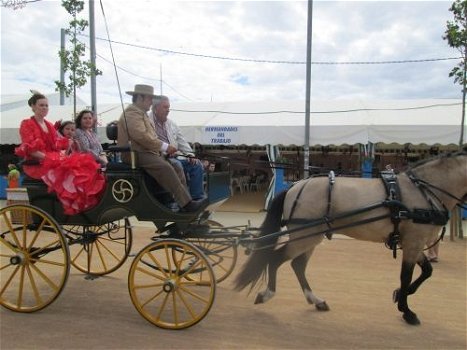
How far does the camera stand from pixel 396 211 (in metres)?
3.74

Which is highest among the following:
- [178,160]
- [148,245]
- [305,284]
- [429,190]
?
[178,160]

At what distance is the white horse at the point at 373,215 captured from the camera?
3.79 m

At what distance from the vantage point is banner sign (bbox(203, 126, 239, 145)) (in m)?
12.3

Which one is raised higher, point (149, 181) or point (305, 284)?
point (149, 181)

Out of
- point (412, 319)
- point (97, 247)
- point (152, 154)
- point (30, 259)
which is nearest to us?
point (412, 319)

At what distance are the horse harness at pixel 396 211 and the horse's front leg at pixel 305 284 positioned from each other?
52 cm

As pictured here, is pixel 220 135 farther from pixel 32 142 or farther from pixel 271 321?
pixel 271 321

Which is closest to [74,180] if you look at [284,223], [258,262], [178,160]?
[178,160]

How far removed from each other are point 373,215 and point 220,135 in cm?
891

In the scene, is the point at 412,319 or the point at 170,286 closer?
the point at 170,286

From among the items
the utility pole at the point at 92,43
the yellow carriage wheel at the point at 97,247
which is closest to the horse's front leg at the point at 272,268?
the yellow carriage wheel at the point at 97,247

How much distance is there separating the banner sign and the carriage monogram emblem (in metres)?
8.37

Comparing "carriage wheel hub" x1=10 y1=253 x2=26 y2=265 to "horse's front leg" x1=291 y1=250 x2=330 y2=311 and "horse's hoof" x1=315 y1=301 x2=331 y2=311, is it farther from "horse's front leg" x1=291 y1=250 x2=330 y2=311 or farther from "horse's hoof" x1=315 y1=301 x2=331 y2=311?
"horse's hoof" x1=315 y1=301 x2=331 y2=311

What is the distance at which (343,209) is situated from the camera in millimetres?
3914
